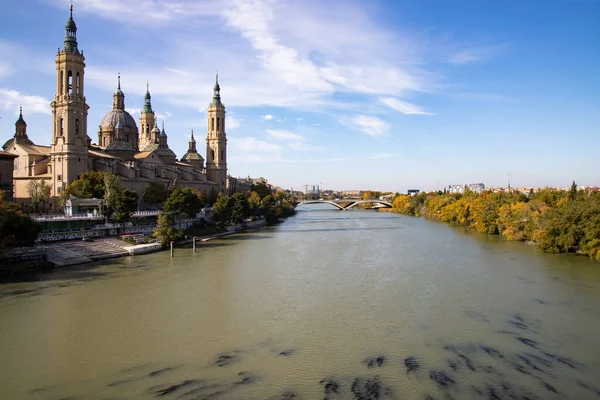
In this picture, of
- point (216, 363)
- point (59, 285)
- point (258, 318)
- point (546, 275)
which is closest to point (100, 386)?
point (216, 363)

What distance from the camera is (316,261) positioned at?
19078 millimetres

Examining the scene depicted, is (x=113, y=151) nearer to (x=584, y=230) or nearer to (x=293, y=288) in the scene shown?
(x=293, y=288)

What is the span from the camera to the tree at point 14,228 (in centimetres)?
1459

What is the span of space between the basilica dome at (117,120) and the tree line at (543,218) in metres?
28.3

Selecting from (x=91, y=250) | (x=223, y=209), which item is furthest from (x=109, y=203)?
(x=223, y=209)

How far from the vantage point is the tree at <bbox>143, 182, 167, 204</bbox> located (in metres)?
30.0

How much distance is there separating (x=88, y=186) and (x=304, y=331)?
62.1 ft

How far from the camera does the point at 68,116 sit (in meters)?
25.6

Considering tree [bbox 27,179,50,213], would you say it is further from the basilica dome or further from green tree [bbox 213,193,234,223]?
the basilica dome

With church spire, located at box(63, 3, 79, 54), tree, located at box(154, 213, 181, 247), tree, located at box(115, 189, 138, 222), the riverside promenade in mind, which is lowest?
the riverside promenade

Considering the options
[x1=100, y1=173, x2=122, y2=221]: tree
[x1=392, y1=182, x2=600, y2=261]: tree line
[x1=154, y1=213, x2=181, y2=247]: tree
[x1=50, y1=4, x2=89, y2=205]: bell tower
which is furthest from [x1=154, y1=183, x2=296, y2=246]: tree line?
[x1=392, y1=182, x2=600, y2=261]: tree line

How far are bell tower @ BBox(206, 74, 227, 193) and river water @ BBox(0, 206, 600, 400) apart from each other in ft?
84.1

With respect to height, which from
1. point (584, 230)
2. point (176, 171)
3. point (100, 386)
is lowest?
point (100, 386)

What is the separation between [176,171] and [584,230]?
28.9 meters
